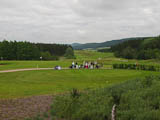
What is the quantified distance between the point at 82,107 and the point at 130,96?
254 cm

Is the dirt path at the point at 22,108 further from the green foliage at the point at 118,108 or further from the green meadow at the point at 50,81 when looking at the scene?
the green meadow at the point at 50,81

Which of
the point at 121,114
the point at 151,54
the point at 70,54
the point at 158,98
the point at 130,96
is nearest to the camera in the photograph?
the point at 121,114

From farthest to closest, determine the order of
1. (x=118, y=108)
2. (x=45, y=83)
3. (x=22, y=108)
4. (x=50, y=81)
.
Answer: (x=50, y=81), (x=45, y=83), (x=22, y=108), (x=118, y=108)

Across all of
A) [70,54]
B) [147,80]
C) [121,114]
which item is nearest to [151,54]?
[70,54]

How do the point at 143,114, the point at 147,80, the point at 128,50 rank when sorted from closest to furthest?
the point at 143,114 → the point at 147,80 → the point at 128,50

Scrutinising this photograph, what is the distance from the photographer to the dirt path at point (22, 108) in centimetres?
688

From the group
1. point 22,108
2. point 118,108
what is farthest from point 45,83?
point 118,108

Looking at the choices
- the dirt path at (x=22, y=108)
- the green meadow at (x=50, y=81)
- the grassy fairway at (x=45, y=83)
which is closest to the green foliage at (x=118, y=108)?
the dirt path at (x=22, y=108)

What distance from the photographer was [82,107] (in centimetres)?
734

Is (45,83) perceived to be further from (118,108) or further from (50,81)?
(118,108)

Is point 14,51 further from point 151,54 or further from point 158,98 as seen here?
point 158,98

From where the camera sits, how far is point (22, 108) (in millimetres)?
7934


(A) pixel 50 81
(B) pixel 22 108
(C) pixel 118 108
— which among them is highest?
(C) pixel 118 108

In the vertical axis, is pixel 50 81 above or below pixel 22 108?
below
